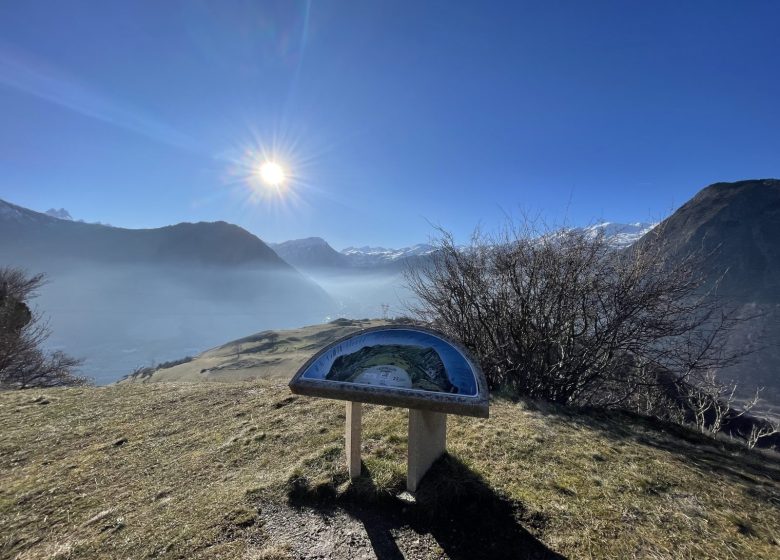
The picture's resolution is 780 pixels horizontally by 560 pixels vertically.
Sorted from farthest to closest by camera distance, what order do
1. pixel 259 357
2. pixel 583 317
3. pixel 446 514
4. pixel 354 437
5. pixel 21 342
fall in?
pixel 259 357, pixel 21 342, pixel 583 317, pixel 354 437, pixel 446 514

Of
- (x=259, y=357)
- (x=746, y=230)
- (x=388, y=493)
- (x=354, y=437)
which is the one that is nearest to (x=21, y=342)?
(x=354, y=437)

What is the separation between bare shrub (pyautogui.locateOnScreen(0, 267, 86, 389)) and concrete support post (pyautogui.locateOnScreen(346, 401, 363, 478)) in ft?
Result: 77.5

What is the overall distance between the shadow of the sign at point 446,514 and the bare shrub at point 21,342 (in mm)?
23776

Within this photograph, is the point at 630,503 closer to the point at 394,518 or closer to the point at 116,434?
the point at 394,518

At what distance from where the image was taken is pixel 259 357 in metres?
69.1

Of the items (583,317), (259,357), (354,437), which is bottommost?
(259,357)

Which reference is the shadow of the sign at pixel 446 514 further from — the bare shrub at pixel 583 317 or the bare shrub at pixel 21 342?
the bare shrub at pixel 21 342

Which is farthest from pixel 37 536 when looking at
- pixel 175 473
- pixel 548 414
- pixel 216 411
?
pixel 548 414

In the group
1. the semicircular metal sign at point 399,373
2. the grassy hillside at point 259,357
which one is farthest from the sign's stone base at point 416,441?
the grassy hillside at point 259,357

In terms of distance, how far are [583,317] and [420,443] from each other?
644 centimetres

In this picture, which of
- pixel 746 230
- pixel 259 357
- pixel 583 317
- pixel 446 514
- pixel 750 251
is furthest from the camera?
pixel 746 230

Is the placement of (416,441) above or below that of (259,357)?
above

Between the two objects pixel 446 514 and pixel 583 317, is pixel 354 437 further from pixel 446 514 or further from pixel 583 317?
pixel 583 317

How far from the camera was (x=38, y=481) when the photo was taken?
5.90 metres
